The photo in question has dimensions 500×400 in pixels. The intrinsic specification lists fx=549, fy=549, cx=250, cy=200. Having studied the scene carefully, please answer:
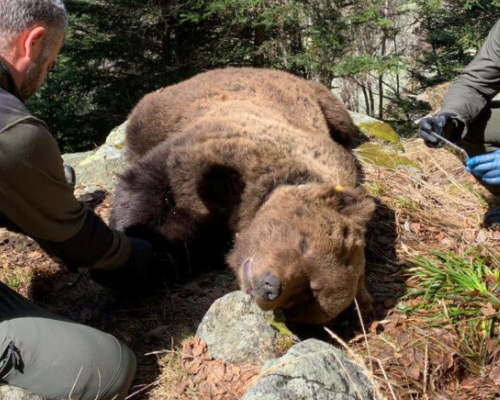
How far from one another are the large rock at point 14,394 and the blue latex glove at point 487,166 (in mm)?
3261

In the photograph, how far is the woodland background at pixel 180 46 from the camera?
8.41m

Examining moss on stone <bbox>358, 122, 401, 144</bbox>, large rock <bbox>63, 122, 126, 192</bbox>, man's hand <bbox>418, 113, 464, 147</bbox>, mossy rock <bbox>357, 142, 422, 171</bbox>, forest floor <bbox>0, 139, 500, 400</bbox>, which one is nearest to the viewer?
forest floor <bbox>0, 139, 500, 400</bbox>

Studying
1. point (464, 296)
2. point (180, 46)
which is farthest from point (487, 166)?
point (180, 46)

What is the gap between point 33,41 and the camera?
103 inches

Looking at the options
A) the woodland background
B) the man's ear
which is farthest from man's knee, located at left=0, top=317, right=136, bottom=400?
the woodland background

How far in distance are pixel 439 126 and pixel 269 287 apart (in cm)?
250

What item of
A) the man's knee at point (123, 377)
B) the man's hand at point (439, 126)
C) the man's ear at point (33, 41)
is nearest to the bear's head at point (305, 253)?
the man's knee at point (123, 377)

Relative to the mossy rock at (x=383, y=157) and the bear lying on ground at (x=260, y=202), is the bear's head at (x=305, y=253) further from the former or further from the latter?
the mossy rock at (x=383, y=157)

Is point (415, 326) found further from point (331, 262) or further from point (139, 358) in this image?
point (139, 358)

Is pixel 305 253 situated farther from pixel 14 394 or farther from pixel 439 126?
pixel 439 126

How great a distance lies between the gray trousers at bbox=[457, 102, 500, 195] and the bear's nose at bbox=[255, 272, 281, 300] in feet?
10.3

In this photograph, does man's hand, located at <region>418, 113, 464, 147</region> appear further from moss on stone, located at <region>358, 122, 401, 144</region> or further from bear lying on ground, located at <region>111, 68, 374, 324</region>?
moss on stone, located at <region>358, 122, 401, 144</region>

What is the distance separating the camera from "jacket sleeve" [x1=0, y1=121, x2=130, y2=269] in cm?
240

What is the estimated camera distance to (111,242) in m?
3.04
